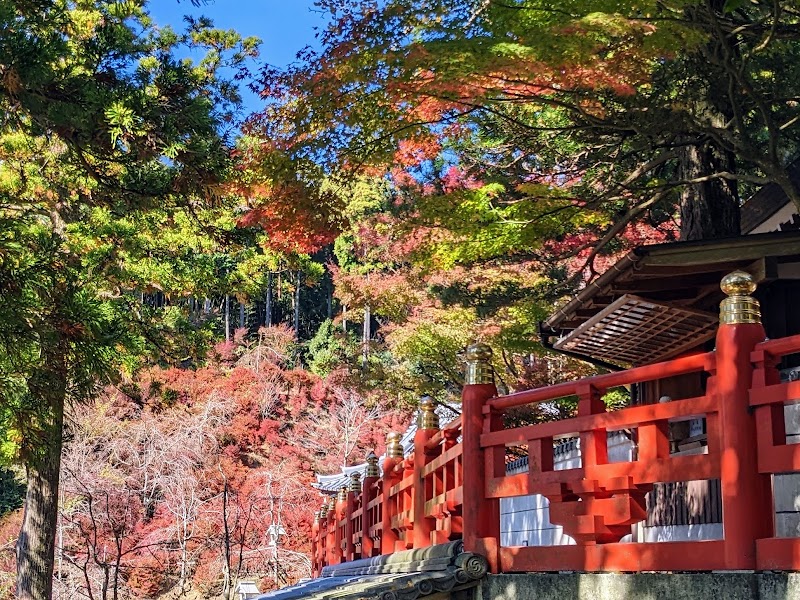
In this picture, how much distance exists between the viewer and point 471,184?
1608 cm

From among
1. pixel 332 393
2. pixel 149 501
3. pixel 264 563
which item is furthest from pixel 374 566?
pixel 332 393

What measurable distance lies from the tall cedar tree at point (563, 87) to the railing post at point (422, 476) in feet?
8.79

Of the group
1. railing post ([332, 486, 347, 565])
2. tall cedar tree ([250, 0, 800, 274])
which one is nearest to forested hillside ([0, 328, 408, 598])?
railing post ([332, 486, 347, 565])

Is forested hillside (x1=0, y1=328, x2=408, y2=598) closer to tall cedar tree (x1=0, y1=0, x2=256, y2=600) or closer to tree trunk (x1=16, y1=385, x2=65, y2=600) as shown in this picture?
tree trunk (x1=16, y1=385, x2=65, y2=600)

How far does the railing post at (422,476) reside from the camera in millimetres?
7270

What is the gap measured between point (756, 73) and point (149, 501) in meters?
22.7

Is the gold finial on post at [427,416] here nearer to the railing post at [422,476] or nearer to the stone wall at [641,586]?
the railing post at [422,476]

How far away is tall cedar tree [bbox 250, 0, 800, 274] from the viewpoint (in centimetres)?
777

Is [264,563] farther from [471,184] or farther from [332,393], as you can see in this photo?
[471,184]

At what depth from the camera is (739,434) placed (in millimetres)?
4035

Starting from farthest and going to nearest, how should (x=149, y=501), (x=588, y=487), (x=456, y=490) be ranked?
(x=149, y=501), (x=456, y=490), (x=588, y=487)

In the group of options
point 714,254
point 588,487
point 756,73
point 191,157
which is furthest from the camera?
point 756,73

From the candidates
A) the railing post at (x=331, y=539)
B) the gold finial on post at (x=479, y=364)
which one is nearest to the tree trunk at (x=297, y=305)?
the railing post at (x=331, y=539)

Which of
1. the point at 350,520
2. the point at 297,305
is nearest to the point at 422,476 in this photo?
the point at 350,520
